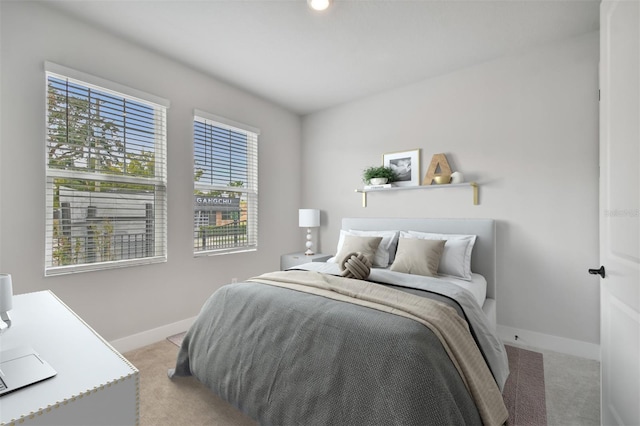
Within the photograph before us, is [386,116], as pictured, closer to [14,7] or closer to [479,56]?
[479,56]

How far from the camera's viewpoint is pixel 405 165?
3.55m

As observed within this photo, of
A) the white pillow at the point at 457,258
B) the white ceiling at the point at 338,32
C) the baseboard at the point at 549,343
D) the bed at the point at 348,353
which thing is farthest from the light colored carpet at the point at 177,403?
the white ceiling at the point at 338,32

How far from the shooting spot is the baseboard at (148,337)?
2.59 meters

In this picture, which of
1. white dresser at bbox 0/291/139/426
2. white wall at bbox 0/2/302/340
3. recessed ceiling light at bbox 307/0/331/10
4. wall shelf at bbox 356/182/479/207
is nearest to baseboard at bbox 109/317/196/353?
white wall at bbox 0/2/302/340

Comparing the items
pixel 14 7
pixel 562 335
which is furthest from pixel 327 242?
pixel 14 7

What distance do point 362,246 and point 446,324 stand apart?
1556 millimetres

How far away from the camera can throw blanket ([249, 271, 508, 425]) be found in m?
1.40

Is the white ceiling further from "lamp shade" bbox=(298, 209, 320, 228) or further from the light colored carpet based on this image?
the light colored carpet

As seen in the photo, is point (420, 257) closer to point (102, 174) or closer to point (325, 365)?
point (325, 365)

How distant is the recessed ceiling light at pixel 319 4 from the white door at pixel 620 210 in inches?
62.9

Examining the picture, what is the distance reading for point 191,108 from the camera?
3.15m

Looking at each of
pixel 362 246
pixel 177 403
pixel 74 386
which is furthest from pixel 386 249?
pixel 74 386

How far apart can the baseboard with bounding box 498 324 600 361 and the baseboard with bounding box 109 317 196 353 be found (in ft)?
10.6

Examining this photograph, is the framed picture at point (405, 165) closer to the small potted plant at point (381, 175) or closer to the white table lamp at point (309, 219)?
the small potted plant at point (381, 175)
